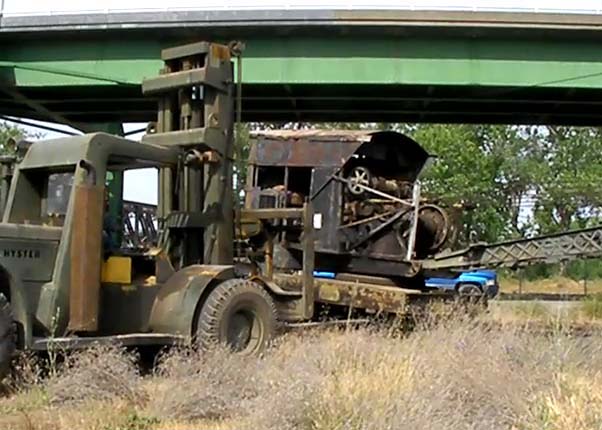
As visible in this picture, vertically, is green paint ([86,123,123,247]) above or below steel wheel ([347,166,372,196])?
below

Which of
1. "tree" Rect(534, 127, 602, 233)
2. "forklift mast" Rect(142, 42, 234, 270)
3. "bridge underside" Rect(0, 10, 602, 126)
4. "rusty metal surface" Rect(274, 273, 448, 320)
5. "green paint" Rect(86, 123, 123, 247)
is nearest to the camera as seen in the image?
"green paint" Rect(86, 123, 123, 247)

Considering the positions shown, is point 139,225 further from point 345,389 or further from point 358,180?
point 345,389

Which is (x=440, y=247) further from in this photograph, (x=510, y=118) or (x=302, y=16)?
(x=510, y=118)

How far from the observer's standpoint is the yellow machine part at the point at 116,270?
9.76m

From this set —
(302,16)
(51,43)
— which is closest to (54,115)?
(51,43)

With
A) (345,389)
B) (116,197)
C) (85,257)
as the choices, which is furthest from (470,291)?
(345,389)

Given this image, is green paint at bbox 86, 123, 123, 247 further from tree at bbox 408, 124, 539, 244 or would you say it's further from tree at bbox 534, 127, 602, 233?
tree at bbox 534, 127, 602, 233

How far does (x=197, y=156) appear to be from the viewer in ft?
36.0

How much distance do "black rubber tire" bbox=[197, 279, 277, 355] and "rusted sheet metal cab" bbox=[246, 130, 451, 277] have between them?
4.50m

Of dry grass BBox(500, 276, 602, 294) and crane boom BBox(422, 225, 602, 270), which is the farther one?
dry grass BBox(500, 276, 602, 294)

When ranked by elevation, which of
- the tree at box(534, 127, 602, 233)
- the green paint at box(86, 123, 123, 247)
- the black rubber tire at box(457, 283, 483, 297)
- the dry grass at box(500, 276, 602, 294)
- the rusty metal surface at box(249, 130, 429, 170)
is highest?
the tree at box(534, 127, 602, 233)

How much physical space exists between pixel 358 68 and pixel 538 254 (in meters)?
6.60

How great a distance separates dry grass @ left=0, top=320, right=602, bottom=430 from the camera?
19.8 feet

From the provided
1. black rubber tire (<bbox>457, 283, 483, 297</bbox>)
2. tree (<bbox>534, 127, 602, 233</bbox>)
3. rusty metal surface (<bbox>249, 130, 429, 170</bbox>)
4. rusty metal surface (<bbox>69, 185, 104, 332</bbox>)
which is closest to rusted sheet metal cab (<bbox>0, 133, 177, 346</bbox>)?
rusty metal surface (<bbox>69, 185, 104, 332</bbox>)
